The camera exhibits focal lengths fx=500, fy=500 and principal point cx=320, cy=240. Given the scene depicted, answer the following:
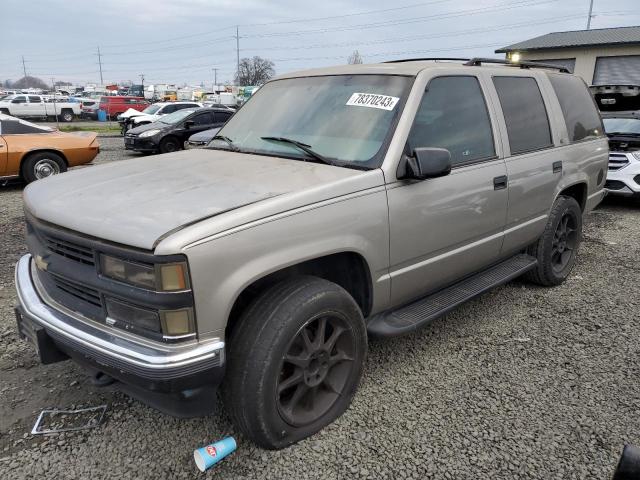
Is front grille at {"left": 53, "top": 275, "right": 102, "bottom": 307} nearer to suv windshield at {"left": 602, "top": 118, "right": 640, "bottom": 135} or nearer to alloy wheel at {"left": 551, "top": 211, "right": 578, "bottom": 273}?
alloy wheel at {"left": 551, "top": 211, "right": 578, "bottom": 273}

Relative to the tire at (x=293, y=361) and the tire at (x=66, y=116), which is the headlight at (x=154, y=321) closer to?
the tire at (x=293, y=361)

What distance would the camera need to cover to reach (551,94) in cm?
431

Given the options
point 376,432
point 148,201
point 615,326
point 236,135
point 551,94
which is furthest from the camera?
point 551,94

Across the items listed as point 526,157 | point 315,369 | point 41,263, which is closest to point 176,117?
point 526,157

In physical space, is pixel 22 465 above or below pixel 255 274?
below

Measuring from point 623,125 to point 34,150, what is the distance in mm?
10530

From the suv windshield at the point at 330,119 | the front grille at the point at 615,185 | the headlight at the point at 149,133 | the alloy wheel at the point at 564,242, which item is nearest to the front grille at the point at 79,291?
the suv windshield at the point at 330,119

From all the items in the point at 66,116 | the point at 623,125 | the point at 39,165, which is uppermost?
the point at 623,125

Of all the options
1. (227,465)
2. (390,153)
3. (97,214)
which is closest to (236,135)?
(390,153)

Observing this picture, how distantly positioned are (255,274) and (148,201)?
644 mm

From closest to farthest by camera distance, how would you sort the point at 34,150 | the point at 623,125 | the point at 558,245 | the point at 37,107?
the point at 558,245 < the point at 623,125 < the point at 34,150 < the point at 37,107

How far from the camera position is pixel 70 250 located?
7.64ft

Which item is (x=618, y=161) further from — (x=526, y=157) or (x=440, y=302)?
(x=440, y=302)

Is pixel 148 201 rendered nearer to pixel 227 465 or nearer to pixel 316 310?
pixel 316 310
